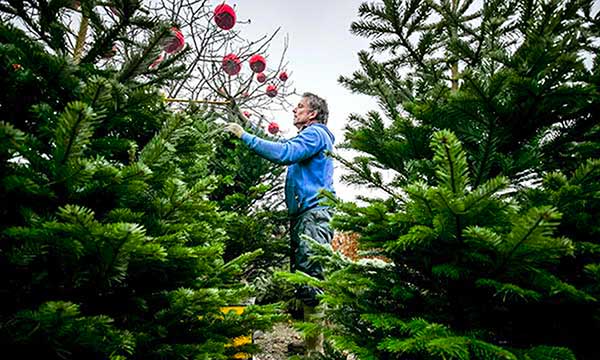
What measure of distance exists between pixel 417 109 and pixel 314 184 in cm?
204

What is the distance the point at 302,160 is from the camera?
3.42 m

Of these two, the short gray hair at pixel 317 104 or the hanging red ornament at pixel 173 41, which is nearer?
the hanging red ornament at pixel 173 41

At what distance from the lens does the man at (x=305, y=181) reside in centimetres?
316

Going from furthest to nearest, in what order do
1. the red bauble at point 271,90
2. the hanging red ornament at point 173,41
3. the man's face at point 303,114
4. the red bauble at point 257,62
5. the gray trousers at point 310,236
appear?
the red bauble at point 271,90, the red bauble at point 257,62, the man's face at point 303,114, the gray trousers at point 310,236, the hanging red ornament at point 173,41

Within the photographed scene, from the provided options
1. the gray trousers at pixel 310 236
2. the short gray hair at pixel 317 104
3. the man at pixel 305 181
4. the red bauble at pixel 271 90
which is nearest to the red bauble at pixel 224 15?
the short gray hair at pixel 317 104

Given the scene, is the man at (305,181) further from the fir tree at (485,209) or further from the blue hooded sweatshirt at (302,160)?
the fir tree at (485,209)

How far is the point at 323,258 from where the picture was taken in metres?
1.73

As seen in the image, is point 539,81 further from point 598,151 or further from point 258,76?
point 258,76

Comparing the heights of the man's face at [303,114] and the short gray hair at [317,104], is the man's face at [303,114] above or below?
below

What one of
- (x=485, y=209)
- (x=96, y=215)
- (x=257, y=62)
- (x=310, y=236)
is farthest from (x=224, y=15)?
(x=485, y=209)

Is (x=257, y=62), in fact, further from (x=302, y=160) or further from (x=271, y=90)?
(x=302, y=160)

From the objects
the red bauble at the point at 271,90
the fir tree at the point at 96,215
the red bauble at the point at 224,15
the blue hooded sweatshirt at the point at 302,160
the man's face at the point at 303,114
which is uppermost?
the red bauble at the point at 271,90

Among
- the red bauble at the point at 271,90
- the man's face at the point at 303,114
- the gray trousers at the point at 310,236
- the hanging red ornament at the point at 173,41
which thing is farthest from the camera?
the red bauble at the point at 271,90

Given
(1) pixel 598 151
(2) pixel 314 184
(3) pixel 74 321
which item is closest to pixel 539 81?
(1) pixel 598 151
